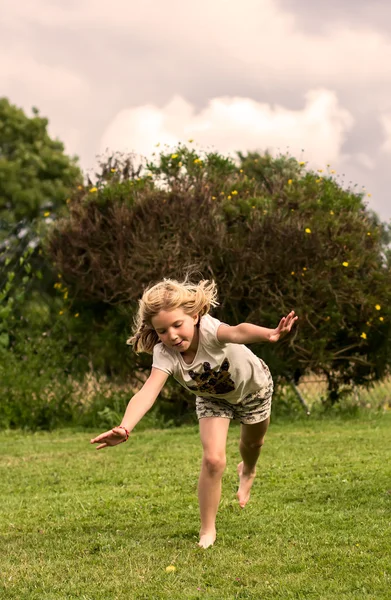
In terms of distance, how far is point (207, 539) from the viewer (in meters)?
4.70

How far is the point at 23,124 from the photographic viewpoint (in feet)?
96.4

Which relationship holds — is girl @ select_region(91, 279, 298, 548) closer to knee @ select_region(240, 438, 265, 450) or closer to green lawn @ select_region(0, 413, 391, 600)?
knee @ select_region(240, 438, 265, 450)

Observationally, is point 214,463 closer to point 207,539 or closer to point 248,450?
point 207,539

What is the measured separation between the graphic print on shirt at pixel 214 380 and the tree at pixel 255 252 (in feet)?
17.4

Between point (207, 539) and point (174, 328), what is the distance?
1.17 m

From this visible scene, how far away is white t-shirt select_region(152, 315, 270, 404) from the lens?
15.8 ft

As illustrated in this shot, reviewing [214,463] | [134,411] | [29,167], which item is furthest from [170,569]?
[29,167]

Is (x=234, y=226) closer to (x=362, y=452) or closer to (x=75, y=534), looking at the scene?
(x=362, y=452)

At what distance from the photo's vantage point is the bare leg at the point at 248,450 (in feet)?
17.2

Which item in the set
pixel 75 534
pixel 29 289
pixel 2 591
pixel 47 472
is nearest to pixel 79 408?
pixel 29 289

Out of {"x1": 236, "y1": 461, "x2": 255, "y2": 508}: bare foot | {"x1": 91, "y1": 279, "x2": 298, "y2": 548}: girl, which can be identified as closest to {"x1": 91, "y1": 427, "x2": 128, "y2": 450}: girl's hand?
{"x1": 91, "y1": 279, "x2": 298, "y2": 548}: girl

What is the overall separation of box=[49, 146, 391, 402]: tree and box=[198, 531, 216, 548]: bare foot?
5.65m

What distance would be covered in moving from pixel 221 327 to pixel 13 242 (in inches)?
311

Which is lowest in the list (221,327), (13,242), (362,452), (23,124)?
(362,452)
